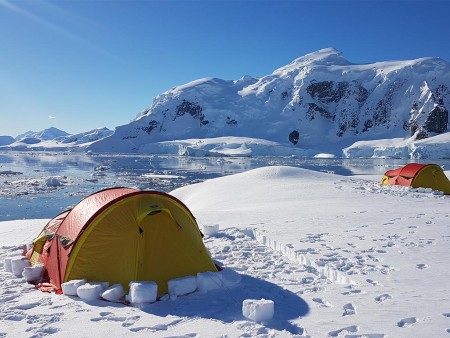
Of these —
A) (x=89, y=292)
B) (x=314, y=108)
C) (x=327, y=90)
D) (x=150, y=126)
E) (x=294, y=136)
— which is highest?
(x=327, y=90)

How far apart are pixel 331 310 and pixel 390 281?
176 centimetres

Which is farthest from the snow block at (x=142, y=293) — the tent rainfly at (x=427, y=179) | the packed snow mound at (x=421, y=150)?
the packed snow mound at (x=421, y=150)

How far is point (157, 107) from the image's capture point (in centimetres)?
17925

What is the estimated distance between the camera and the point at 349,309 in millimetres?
5691

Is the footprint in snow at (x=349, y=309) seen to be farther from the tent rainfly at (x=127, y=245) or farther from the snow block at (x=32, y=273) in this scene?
the snow block at (x=32, y=273)

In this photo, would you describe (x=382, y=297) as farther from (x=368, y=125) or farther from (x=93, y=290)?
(x=368, y=125)

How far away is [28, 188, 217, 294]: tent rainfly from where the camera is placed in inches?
256

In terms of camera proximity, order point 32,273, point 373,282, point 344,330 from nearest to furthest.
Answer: point 344,330
point 373,282
point 32,273

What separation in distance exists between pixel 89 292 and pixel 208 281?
5.96 ft

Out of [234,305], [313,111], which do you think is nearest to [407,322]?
[234,305]

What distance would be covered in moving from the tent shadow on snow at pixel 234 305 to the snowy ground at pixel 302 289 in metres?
0.01

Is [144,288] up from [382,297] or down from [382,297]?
up

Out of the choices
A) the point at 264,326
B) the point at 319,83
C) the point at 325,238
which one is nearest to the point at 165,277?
the point at 264,326

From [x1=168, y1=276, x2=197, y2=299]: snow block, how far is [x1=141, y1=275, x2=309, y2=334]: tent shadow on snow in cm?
8
